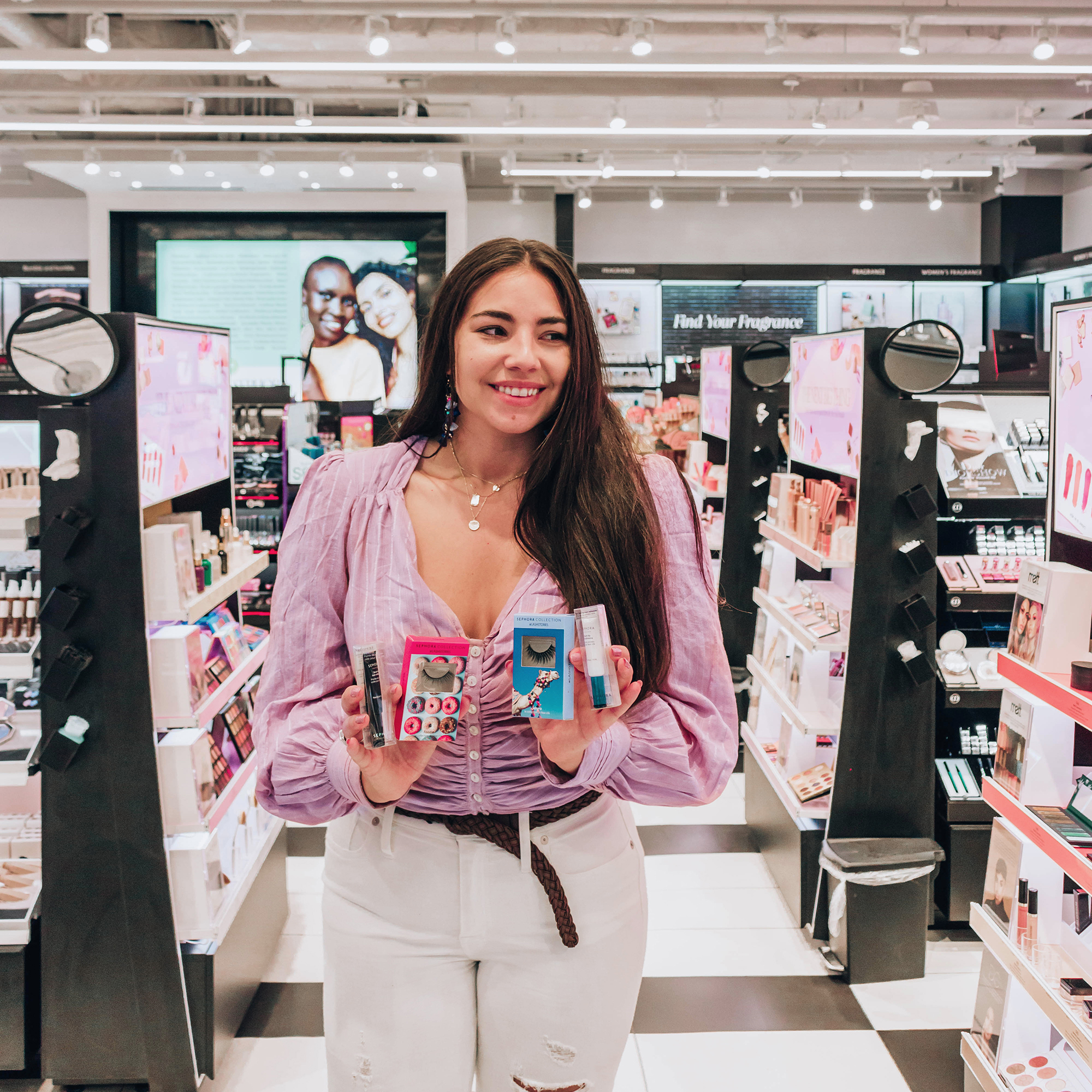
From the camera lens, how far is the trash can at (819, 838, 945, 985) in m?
2.91

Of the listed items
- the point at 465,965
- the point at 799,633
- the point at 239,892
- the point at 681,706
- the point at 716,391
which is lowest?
the point at 239,892

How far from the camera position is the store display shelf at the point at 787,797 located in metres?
3.25

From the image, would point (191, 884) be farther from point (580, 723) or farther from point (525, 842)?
point (580, 723)

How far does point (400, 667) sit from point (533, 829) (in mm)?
284

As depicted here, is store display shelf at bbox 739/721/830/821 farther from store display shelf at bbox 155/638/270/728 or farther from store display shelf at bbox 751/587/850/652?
store display shelf at bbox 155/638/270/728

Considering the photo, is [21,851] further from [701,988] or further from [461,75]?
[461,75]

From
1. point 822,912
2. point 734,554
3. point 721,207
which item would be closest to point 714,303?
point 721,207

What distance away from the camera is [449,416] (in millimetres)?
1461

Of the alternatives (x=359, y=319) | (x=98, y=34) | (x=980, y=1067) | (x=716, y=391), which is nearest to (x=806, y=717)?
(x=980, y=1067)

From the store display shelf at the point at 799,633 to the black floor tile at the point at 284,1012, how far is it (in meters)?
1.81

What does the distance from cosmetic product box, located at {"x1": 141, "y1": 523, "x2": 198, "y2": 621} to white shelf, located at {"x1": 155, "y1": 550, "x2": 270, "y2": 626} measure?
0.01 meters

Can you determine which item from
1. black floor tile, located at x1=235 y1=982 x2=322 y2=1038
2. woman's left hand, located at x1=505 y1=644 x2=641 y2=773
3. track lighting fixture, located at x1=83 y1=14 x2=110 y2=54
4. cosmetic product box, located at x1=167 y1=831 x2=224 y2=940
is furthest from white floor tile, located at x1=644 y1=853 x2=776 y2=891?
track lighting fixture, located at x1=83 y1=14 x2=110 y2=54

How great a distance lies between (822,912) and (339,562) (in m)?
2.41

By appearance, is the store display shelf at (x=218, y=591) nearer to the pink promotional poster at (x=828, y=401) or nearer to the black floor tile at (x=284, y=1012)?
the black floor tile at (x=284, y=1012)
